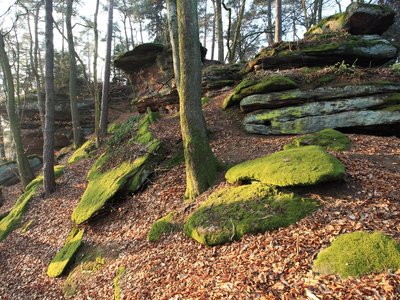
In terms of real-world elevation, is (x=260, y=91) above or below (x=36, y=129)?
above

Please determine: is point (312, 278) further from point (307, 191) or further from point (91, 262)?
point (91, 262)

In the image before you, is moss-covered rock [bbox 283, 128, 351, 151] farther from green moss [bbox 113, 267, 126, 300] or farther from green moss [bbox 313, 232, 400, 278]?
green moss [bbox 113, 267, 126, 300]

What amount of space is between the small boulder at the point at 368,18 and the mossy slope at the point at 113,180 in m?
9.97

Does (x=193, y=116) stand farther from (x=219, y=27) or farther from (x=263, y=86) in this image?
(x=219, y=27)

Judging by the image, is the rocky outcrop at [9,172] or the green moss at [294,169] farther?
the rocky outcrop at [9,172]

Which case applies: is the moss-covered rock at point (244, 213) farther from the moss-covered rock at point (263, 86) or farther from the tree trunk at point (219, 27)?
the tree trunk at point (219, 27)

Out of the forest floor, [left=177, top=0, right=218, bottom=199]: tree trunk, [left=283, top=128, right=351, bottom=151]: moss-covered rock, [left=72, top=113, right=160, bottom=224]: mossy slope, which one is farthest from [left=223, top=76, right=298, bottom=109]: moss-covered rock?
[left=177, top=0, right=218, bottom=199]: tree trunk

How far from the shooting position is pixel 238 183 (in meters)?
5.89

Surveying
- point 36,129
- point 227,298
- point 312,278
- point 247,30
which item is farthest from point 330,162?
point 247,30

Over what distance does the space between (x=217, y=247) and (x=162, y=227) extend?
5.55 ft

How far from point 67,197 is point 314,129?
880cm

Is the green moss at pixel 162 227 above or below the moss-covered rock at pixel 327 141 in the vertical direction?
below

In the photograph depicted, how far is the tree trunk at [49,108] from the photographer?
993 centimetres

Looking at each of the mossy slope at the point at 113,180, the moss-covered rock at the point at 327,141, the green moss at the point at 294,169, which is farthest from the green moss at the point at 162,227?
the moss-covered rock at the point at 327,141
